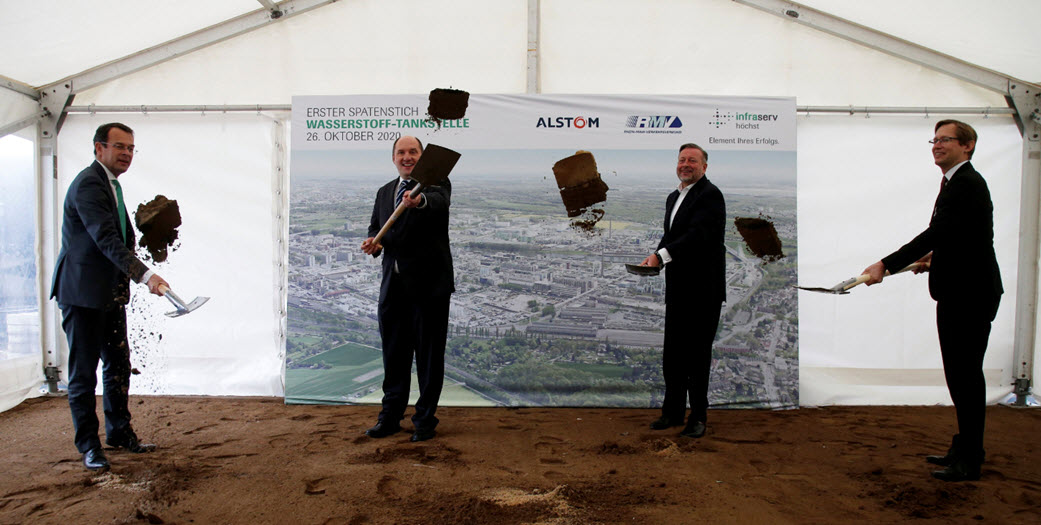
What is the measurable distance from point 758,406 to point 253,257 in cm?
384

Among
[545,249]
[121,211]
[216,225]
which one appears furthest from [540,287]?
[121,211]

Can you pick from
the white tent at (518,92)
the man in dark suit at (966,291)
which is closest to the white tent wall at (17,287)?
the white tent at (518,92)

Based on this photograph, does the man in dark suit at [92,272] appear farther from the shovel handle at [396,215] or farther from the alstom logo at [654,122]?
the alstom logo at [654,122]

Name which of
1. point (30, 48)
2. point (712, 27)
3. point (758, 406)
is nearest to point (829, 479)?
point (758, 406)

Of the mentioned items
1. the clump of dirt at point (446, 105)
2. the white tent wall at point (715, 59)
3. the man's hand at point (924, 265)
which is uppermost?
the white tent wall at point (715, 59)

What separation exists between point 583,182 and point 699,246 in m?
1.12

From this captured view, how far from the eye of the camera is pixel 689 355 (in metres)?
3.84

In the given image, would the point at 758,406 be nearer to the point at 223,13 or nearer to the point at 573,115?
the point at 573,115

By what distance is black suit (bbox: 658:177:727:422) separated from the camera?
3.73m

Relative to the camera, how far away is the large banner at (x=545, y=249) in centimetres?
453

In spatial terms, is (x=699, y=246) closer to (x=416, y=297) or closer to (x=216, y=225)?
(x=416, y=297)

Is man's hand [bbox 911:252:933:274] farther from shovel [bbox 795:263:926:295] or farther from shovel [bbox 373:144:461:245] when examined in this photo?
shovel [bbox 373:144:461:245]

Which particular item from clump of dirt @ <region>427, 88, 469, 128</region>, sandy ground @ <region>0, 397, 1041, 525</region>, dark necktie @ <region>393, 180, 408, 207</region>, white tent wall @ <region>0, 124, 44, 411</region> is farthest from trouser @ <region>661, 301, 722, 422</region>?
white tent wall @ <region>0, 124, 44, 411</region>

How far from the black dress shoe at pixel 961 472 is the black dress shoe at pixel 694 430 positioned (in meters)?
1.16
